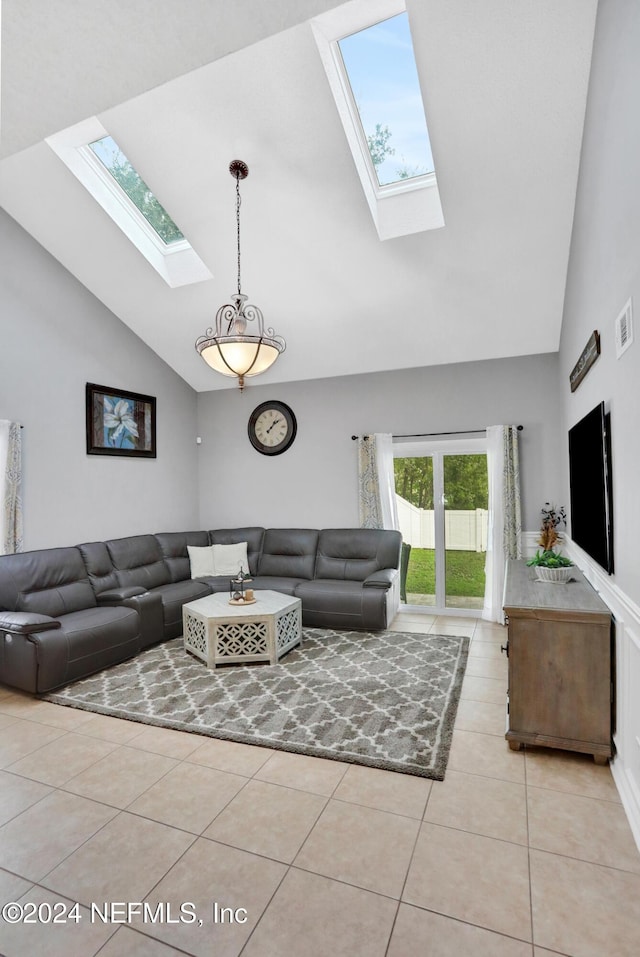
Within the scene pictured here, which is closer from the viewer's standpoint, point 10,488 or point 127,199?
point 10,488

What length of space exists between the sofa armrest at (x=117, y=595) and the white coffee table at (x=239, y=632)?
559 mm

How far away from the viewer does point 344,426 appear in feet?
19.4

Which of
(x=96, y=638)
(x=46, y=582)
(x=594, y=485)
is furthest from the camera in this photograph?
(x=46, y=582)

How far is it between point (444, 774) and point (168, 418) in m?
4.93

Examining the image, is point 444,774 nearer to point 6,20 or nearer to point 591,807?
point 591,807

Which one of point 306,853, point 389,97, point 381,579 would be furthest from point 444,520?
point 306,853

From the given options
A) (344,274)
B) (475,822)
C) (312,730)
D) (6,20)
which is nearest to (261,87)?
(344,274)

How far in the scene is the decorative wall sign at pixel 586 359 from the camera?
281 cm

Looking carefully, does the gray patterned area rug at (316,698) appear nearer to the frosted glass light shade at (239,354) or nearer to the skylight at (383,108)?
the frosted glass light shade at (239,354)

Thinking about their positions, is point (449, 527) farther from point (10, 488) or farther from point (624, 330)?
point (10, 488)

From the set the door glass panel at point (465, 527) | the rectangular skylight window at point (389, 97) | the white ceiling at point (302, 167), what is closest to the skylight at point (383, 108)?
the rectangular skylight window at point (389, 97)

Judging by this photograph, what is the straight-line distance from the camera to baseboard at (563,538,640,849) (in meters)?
2.06

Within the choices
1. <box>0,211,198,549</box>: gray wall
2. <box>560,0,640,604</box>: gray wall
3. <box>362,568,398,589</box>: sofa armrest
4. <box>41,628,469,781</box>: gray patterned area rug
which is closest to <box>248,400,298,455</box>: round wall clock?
<box>0,211,198,549</box>: gray wall

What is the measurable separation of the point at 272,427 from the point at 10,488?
2.99m
